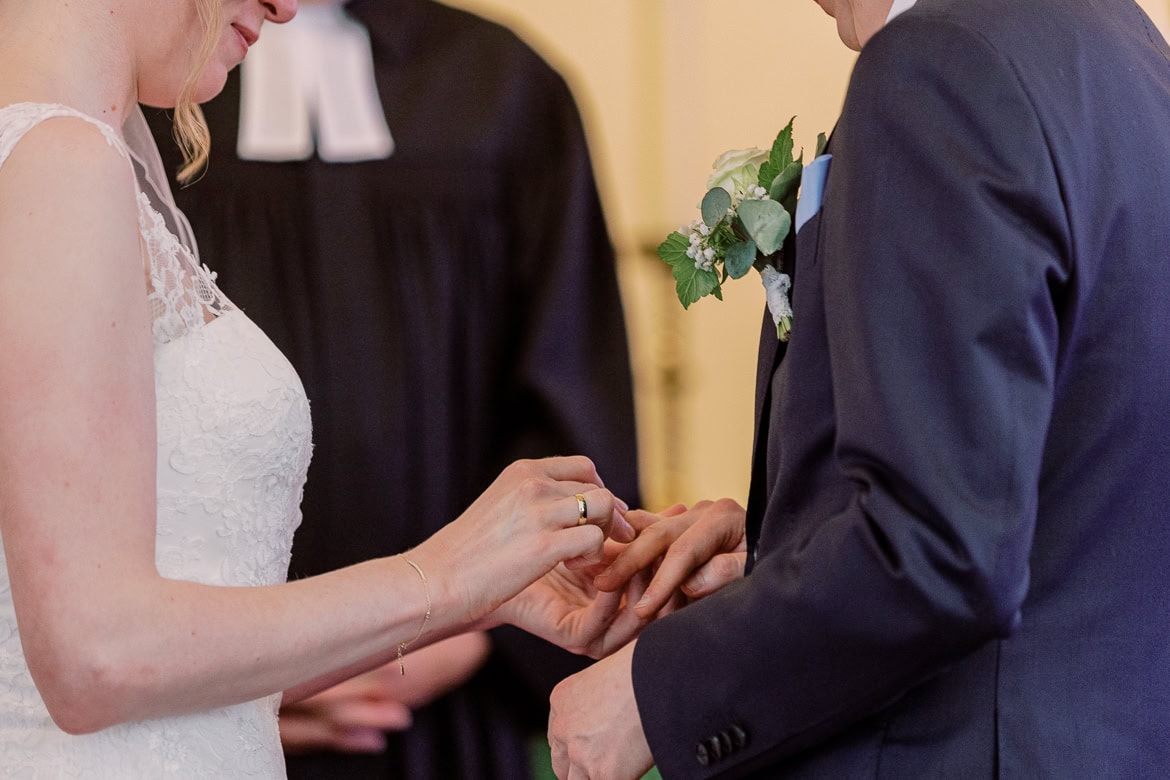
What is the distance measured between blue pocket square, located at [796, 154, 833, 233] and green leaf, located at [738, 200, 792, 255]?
0.09 metres

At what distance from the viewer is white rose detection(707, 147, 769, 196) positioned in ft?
4.49

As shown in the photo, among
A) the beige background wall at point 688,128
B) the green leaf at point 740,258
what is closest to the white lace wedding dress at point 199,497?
the green leaf at point 740,258

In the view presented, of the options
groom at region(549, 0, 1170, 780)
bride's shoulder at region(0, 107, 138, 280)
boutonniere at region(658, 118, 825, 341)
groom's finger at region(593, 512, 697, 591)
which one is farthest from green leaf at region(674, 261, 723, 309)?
bride's shoulder at region(0, 107, 138, 280)

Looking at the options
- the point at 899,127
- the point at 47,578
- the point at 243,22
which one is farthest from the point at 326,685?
the point at 899,127

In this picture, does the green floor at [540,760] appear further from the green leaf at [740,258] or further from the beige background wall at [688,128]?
the green leaf at [740,258]

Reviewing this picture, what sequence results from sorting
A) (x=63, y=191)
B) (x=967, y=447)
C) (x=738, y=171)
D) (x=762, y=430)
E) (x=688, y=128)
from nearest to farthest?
(x=967, y=447) < (x=63, y=191) < (x=762, y=430) < (x=738, y=171) < (x=688, y=128)

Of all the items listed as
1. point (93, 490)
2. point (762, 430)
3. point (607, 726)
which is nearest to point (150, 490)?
point (93, 490)

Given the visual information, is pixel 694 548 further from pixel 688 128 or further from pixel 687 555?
pixel 688 128

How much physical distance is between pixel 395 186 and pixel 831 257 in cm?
144

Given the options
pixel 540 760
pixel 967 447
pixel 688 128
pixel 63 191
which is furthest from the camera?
pixel 688 128

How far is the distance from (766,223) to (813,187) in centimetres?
11

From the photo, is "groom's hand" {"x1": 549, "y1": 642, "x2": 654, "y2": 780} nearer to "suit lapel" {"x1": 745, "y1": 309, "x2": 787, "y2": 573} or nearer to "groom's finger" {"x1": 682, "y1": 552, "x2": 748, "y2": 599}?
"suit lapel" {"x1": 745, "y1": 309, "x2": 787, "y2": 573}

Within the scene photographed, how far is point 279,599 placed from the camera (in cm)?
120

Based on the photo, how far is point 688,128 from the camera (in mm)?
2953
